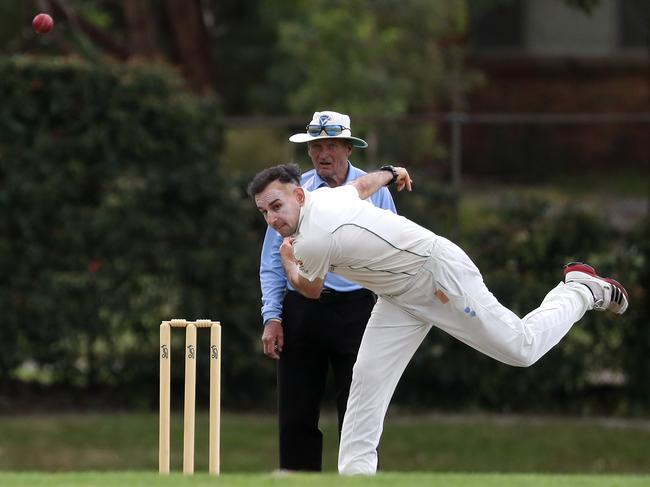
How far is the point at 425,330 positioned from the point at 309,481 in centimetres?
140

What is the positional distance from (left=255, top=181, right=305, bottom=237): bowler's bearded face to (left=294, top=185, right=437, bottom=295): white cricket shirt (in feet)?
0.12

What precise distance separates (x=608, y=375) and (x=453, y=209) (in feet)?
6.64

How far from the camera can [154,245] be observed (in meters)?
11.4

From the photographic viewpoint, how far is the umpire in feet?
23.3

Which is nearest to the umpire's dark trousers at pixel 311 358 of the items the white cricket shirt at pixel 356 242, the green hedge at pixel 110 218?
the white cricket shirt at pixel 356 242

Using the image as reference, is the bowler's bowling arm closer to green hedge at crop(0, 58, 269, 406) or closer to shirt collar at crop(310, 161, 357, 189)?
shirt collar at crop(310, 161, 357, 189)

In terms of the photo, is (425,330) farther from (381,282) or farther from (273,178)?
(273,178)

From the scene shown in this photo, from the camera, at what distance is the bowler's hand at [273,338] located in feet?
23.3

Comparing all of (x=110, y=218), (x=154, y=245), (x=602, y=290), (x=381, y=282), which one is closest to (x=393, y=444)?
(x=154, y=245)

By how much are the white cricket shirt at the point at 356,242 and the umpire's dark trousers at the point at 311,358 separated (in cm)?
72

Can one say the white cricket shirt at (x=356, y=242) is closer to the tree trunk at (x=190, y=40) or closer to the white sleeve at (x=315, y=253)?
the white sleeve at (x=315, y=253)

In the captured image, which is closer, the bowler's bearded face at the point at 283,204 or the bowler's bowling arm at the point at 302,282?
the bowler's bearded face at the point at 283,204

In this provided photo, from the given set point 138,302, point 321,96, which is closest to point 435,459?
point 138,302

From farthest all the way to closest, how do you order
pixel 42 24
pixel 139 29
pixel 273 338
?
pixel 139 29, pixel 42 24, pixel 273 338
